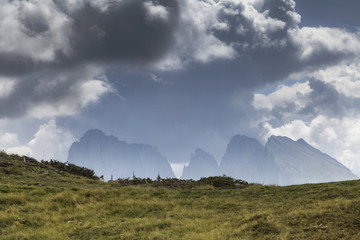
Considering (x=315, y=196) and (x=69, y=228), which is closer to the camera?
(x=69, y=228)

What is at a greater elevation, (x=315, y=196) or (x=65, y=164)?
(x=65, y=164)

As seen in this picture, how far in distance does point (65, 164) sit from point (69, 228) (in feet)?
71.5

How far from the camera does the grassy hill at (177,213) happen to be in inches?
456

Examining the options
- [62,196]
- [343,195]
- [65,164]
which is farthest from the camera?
[65,164]

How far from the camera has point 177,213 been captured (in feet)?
53.0

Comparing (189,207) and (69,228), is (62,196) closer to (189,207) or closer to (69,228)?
(69,228)

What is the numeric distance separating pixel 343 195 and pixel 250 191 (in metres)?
6.80

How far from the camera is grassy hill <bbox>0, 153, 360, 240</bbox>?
1158 cm

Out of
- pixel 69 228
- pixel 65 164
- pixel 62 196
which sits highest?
pixel 65 164

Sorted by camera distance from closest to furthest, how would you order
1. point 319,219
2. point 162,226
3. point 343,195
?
point 319,219, point 162,226, point 343,195

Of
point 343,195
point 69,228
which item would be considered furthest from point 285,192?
point 69,228

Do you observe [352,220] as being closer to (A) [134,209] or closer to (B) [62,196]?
(A) [134,209]

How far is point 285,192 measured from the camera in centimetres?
2002

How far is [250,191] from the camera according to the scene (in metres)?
21.7
